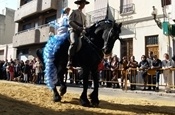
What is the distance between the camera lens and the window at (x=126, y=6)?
73.9ft

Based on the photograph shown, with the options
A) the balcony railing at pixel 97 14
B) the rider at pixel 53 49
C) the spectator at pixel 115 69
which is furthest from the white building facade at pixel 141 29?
the rider at pixel 53 49

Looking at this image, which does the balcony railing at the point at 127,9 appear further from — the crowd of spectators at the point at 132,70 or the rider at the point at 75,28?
the rider at the point at 75,28

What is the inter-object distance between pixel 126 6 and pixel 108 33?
52.7 feet

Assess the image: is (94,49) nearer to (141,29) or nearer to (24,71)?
(141,29)

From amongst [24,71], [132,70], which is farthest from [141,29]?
[24,71]

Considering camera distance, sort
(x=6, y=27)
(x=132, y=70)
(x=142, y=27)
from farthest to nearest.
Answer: (x=6, y=27) → (x=142, y=27) → (x=132, y=70)

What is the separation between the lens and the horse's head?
24.6ft

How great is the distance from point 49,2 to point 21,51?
9.69 m

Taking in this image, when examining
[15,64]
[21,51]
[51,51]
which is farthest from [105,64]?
[21,51]

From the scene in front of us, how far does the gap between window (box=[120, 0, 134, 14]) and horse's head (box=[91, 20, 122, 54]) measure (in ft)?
49.1

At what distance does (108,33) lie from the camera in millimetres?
7586

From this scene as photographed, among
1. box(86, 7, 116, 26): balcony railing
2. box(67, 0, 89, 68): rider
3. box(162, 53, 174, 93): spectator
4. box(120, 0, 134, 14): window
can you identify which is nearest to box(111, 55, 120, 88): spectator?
box(162, 53, 174, 93): spectator

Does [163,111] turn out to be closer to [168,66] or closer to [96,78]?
[96,78]

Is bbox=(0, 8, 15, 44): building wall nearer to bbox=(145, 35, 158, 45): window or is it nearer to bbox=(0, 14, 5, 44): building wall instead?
bbox=(0, 14, 5, 44): building wall
